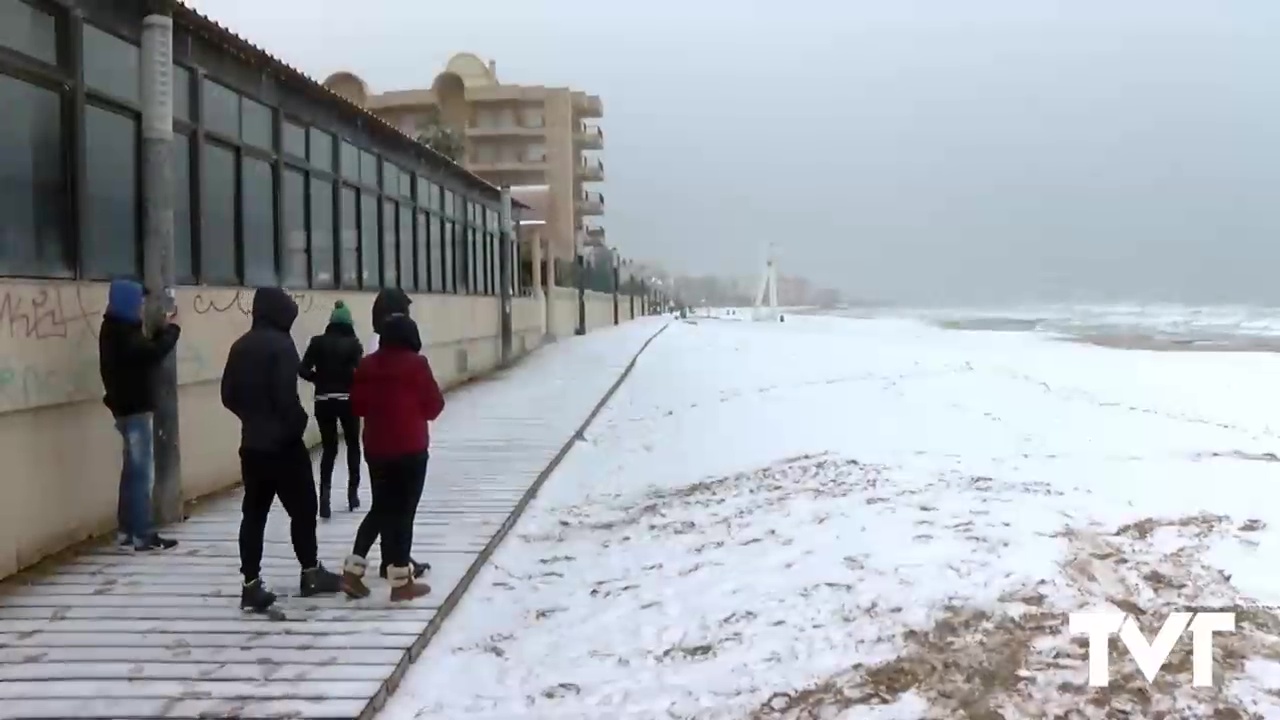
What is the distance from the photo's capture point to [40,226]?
724 cm

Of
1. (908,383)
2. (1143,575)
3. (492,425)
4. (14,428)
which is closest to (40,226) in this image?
(14,428)

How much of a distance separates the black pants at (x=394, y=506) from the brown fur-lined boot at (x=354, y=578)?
0.06 m

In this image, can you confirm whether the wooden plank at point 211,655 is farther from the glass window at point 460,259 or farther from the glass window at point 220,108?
the glass window at point 460,259

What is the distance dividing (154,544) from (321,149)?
21.3 ft

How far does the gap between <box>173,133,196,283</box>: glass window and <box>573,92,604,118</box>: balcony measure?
79226 millimetres

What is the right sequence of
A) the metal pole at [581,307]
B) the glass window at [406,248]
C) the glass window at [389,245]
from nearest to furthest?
the glass window at [389,245] → the glass window at [406,248] → the metal pole at [581,307]

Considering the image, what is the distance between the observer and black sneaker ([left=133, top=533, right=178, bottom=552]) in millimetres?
7617

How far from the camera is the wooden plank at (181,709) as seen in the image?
194 inches

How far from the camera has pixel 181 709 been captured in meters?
4.98

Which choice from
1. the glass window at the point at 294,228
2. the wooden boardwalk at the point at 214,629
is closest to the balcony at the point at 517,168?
the glass window at the point at 294,228

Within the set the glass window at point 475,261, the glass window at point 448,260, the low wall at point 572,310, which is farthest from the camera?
the low wall at point 572,310

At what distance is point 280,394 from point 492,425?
889 cm

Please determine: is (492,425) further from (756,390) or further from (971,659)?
(971,659)

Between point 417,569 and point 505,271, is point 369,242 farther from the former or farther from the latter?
point 505,271
